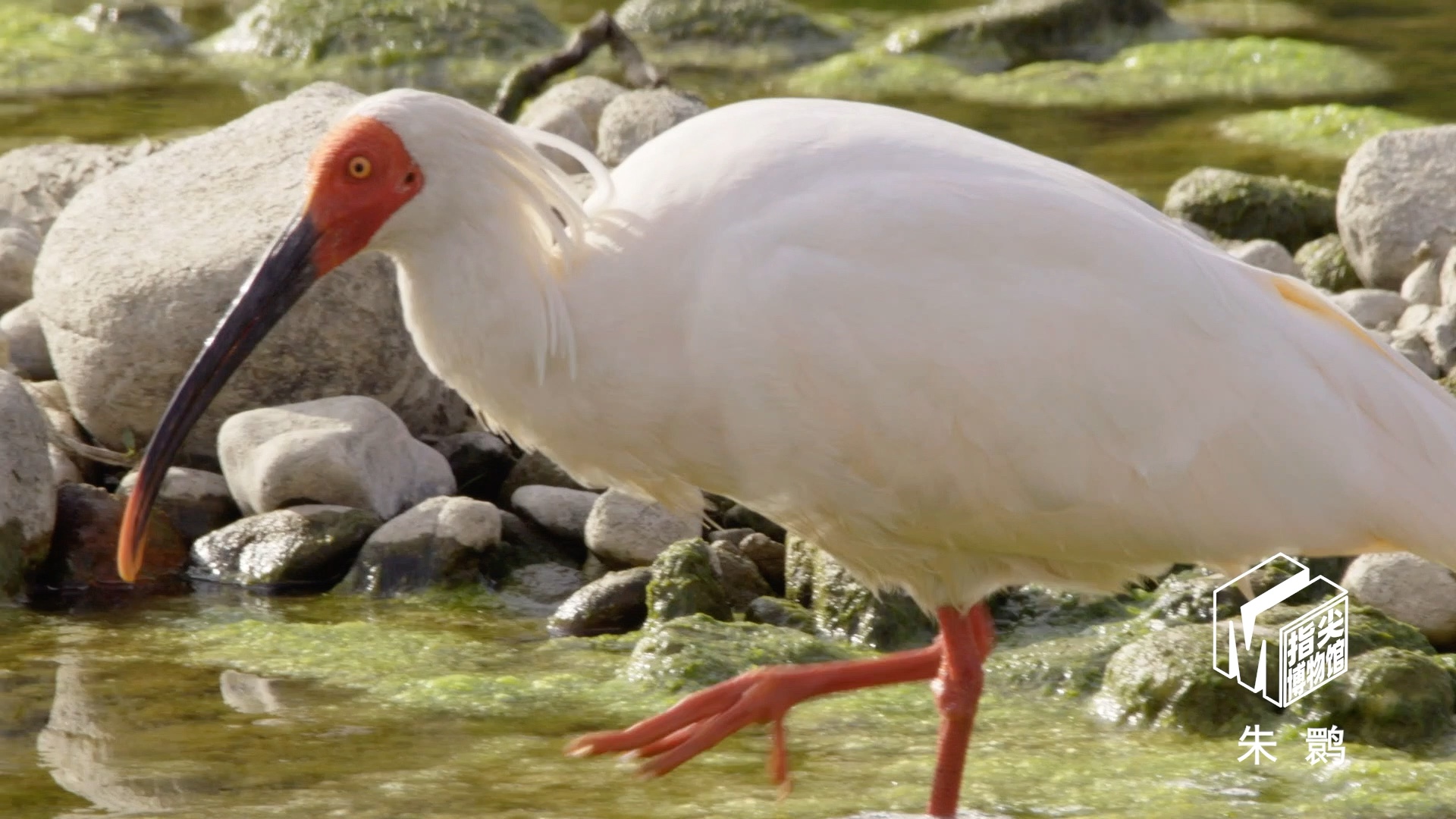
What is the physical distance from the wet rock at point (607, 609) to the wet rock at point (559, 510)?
37cm

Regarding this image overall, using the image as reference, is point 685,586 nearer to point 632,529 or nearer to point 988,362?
point 632,529

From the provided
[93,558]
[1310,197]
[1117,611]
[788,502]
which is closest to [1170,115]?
[1310,197]

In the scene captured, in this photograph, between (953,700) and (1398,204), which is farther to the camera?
(1398,204)

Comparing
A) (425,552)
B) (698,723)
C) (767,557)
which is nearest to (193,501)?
(425,552)

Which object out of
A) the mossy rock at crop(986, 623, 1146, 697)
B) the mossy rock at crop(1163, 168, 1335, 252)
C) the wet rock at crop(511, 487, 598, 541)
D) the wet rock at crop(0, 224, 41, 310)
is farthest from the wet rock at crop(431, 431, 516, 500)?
the mossy rock at crop(1163, 168, 1335, 252)

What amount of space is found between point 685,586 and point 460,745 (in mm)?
931

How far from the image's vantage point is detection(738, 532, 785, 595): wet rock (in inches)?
261

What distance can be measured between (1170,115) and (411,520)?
736cm

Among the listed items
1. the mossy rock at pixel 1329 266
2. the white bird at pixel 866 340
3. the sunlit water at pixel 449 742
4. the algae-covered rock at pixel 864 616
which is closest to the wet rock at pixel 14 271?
the sunlit water at pixel 449 742

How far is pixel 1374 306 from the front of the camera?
798cm

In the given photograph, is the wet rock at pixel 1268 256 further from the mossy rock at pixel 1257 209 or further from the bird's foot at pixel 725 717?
the bird's foot at pixel 725 717

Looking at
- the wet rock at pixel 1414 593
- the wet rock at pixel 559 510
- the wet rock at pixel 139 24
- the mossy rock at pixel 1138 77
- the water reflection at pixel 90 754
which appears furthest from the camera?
the wet rock at pixel 139 24

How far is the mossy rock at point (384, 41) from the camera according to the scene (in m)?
14.2

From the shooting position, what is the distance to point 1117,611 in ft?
20.5
